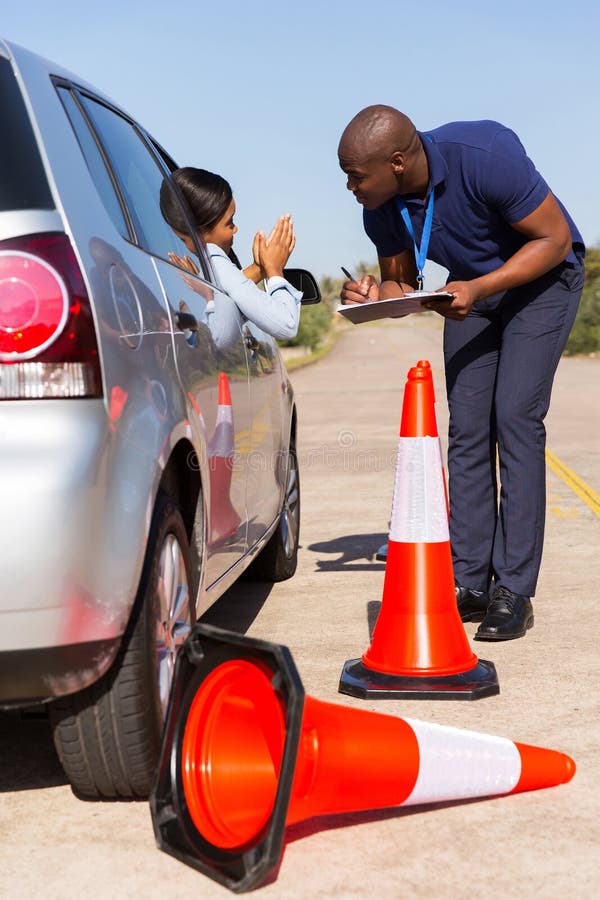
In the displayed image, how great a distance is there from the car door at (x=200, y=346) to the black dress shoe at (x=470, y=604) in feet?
3.85

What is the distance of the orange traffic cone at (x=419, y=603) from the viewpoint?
13.9 feet

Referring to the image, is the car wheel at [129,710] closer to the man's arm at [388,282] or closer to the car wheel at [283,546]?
the man's arm at [388,282]

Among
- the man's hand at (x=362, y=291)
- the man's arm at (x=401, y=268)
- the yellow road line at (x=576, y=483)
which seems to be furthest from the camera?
the yellow road line at (x=576, y=483)

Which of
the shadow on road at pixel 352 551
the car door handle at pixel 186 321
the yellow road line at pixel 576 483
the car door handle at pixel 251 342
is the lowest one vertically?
the yellow road line at pixel 576 483

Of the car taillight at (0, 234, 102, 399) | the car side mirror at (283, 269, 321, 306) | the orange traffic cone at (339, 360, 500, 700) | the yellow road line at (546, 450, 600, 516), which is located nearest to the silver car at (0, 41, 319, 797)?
the car taillight at (0, 234, 102, 399)

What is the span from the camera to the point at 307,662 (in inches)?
186

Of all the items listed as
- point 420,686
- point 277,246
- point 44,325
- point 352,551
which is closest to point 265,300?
point 277,246

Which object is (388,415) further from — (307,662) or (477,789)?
(477,789)

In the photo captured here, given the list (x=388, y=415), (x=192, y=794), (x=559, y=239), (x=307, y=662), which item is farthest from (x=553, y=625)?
(x=388, y=415)

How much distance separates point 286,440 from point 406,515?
157 cm

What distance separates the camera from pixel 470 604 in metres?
5.41

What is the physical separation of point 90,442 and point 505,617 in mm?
2640

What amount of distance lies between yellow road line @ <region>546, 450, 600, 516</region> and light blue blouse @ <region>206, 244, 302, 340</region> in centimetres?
419

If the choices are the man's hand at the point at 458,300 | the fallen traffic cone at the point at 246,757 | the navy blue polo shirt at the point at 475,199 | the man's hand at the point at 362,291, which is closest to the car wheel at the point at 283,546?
the man's hand at the point at 362,291
